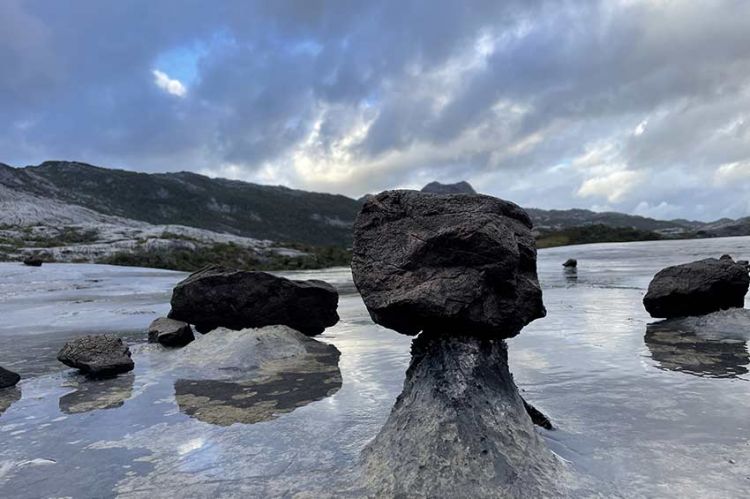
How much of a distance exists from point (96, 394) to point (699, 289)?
1661 centimetres

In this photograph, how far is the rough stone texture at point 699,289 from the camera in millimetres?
16453

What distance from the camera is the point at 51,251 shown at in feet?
232

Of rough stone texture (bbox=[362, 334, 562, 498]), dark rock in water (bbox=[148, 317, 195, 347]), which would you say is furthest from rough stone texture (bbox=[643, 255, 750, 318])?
dark rock in water (bbox=[148, 317, 195, 347])

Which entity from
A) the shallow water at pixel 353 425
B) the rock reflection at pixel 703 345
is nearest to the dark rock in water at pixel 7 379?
the shallow water at pixel 353 425

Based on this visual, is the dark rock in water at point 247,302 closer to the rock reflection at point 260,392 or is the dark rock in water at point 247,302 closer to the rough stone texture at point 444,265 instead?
the rock reflection at point 260,392

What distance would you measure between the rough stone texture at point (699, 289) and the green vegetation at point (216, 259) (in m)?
58.0

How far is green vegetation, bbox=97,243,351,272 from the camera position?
232ft

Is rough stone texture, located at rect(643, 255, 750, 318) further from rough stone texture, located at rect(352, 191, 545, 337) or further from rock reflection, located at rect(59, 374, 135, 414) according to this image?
rock reflection, located at rect(59, 374, 135, 414)

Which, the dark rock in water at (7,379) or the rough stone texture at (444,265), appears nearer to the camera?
the rough stone texture at (444,265)

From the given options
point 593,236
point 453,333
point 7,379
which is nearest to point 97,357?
point 7,379

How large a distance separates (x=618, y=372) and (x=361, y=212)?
6.73m

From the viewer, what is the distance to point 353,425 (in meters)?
8.59

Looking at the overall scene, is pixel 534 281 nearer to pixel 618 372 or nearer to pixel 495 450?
pixel 495 450

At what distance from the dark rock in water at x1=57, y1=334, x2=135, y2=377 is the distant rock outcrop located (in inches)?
283
